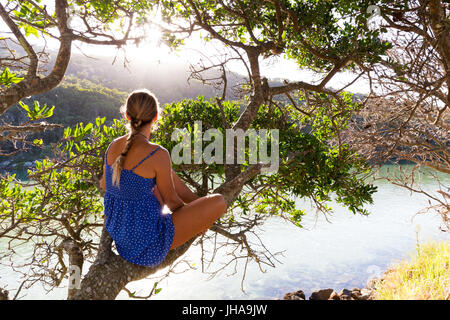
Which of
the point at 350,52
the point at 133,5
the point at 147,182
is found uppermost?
the point at 133,5

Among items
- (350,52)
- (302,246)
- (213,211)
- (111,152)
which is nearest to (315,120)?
(350,52)

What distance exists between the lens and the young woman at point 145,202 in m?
2.06

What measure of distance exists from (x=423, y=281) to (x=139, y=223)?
20.4 feet

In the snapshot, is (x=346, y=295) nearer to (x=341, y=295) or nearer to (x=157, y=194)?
(x=341, y=295)

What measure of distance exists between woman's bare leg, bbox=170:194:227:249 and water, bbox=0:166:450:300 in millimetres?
6504

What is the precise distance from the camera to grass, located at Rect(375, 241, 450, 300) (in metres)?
4.92

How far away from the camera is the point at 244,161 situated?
330cm

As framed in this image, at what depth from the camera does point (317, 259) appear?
1251 cm

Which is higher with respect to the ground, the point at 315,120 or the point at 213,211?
the point at 315,120

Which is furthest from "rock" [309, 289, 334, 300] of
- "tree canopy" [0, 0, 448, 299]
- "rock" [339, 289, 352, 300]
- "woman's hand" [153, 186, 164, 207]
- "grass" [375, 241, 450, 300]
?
"woman's hand" [153, 186, 164, 207]

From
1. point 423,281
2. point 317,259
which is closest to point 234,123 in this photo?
point 423,281

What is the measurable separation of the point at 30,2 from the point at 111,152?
4.96 feet

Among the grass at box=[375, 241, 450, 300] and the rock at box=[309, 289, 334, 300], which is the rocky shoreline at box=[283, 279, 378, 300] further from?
the grass at box=[375, 241, 450, 300]
